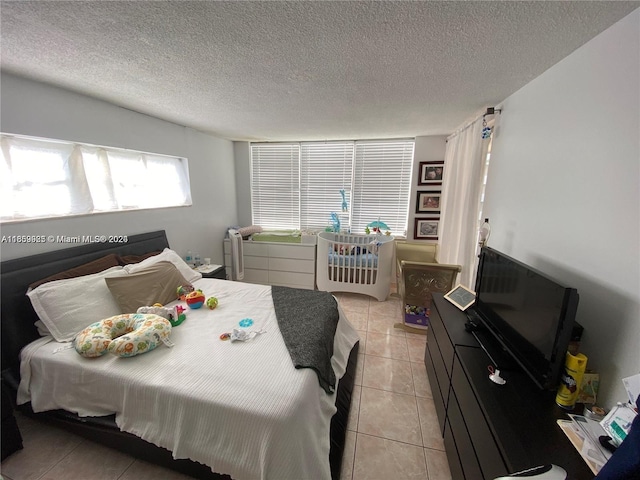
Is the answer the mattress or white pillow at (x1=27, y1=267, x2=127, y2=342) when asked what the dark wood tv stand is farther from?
white pillow at (x1=27, y1=267, x2=127, y2=342)

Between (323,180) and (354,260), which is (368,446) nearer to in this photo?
(354,260)

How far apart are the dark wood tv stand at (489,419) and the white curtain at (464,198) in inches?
38.8

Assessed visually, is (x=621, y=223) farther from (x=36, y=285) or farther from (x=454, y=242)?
(x=36, y=285)

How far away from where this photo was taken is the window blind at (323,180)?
13.0ft

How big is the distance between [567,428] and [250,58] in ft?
7.17

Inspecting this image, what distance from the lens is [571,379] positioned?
3.19 ft

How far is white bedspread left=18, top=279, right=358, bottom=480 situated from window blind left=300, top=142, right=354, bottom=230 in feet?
9.15

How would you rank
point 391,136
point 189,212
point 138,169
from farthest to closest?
point 391,136 < point 189,212 < point 138,169

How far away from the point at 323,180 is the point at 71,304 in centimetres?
332

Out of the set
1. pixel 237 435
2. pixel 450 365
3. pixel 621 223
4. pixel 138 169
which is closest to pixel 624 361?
pixel 621 223

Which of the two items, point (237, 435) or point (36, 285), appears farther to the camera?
point (36, 285)

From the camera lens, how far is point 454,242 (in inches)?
110

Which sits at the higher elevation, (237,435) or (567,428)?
(567,428)

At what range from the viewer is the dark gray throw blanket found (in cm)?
148
